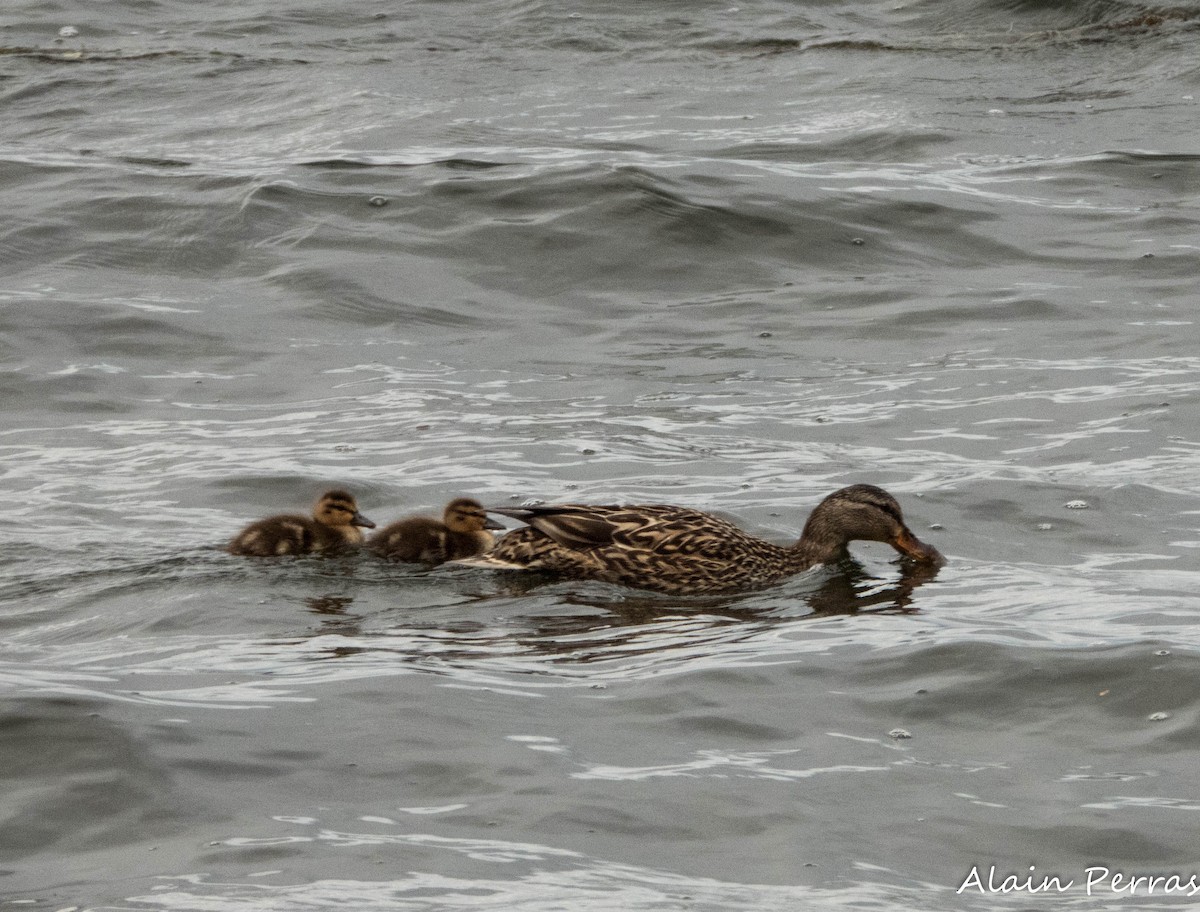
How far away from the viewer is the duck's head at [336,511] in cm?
991

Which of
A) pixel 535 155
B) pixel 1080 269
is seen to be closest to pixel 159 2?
pixel 535 155

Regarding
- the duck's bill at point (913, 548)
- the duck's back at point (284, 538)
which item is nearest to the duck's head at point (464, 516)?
the duck's back at point (284, 538)

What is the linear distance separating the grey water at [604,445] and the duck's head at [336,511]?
24 cm

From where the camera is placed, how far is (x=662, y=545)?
31.7 ft

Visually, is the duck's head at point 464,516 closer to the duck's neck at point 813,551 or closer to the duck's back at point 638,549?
the duck's back at point 638,549

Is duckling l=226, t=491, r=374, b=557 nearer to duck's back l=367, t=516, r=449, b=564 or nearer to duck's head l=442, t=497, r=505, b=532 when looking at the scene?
duck's back l=367, t=516, r=449, b=564

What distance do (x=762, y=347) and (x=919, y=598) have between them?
4641mm

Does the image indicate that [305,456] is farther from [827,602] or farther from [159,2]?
[159,2]

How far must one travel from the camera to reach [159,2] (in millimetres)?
26609

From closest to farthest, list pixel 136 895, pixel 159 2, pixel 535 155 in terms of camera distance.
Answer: pixel 136 895 → pixel 535 155 → pixel 159 2

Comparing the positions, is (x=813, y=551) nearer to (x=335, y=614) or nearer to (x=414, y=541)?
(x=414, y=541)

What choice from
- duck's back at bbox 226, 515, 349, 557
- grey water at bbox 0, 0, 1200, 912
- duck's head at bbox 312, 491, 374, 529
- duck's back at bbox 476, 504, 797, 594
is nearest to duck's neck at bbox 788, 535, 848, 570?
grey water at bbox 0, 0, 1200, 912

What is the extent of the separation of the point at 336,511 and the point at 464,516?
58 centimetres

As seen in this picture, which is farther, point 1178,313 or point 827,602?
point 1178,313
